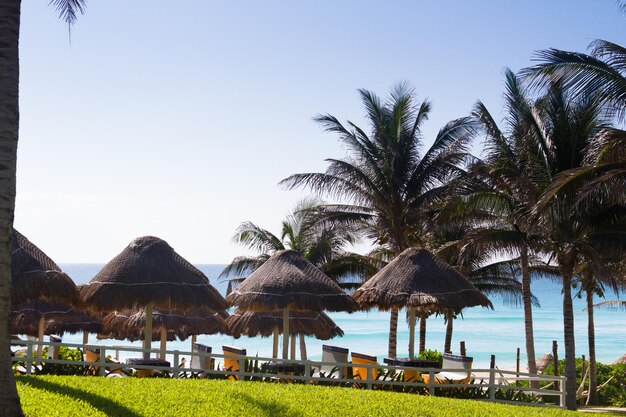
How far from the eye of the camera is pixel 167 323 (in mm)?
20484

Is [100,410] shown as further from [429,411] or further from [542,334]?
[542,334]

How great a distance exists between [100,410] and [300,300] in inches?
301

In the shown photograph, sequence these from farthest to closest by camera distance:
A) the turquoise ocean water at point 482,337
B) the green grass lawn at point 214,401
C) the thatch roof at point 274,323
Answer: the turquoise ocean water at point 482,337, the thatch roof at point 274,323, the green grass lawn at point 214,401

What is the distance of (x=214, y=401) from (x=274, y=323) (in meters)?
10.4

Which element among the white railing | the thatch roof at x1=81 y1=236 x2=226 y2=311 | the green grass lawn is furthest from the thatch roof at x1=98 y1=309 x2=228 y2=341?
the green grass lawn

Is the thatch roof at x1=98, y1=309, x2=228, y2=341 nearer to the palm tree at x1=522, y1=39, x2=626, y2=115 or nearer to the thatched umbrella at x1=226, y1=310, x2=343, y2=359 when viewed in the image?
the thatched umbrella at x1=226, y1=310, x2=343, y2=359

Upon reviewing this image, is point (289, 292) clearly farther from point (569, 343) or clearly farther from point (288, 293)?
point (569, 343)

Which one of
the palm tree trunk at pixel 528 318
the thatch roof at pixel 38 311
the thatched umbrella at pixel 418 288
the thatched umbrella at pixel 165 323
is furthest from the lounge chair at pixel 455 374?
the thatch roof at pixel 38 311

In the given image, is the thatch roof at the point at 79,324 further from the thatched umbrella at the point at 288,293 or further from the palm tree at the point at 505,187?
the palm tree at the point at 505,187

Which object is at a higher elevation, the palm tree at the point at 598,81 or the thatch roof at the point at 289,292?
the palm tree at the point at 598,81

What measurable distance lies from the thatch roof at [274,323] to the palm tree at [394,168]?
352cm

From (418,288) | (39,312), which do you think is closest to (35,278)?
(39,312)

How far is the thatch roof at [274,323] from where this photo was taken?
822 inches

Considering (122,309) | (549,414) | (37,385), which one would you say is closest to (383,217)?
(122,309)
